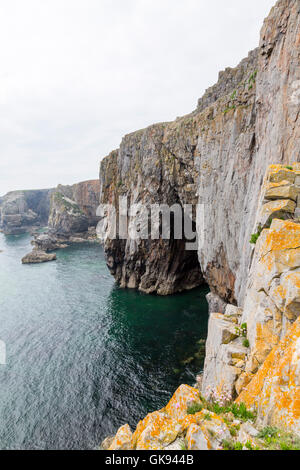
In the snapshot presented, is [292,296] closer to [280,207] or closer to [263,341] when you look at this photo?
[263,341]

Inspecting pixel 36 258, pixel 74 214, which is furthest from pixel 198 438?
pixel 74 214

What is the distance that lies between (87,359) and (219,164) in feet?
95.8

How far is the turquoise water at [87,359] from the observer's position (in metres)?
21.9

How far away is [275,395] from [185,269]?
156 feet

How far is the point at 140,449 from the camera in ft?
22.8

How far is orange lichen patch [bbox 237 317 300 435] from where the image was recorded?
635 centimetres

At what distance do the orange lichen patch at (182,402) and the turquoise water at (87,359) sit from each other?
51.2 feet

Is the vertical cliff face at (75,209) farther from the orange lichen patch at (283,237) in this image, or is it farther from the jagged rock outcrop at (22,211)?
the orange lichen patch at (283,237)

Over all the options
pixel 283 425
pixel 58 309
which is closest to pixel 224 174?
pixel 283 425

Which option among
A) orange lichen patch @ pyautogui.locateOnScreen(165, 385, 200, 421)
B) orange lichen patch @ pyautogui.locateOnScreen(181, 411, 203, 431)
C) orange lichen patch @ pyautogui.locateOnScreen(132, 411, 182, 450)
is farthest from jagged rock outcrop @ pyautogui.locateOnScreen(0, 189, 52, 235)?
orange lichen patch @ pyautogui.locateOnScreen(181, 411, 203, 431)

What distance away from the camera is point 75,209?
131m

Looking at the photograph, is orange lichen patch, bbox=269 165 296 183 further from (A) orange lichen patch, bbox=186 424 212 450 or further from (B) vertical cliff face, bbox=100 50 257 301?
(B) vertical cliff face, bbox=100 50 257 301

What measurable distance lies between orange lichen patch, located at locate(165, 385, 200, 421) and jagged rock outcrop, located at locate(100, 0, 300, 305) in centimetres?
1226

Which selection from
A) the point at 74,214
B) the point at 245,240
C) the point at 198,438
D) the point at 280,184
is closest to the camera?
the point at 198,438
